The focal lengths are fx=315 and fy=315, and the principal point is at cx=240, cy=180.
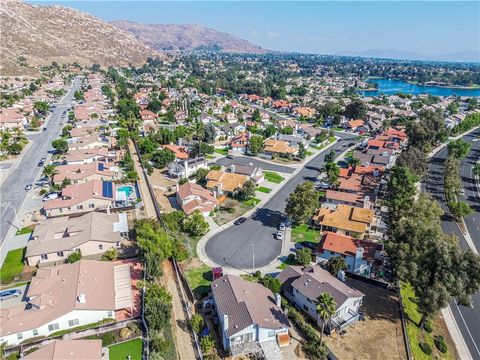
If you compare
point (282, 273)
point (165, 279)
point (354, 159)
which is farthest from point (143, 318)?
point (354, 159)

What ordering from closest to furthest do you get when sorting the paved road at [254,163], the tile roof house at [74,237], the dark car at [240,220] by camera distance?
the tile roof house at [74,237]
the dark car at [240,220]
the paved road at [254,163]

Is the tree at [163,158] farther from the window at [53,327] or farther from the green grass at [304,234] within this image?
the window at [53,327]

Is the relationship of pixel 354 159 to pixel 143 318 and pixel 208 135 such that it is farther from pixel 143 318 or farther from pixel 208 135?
pixel 143 318

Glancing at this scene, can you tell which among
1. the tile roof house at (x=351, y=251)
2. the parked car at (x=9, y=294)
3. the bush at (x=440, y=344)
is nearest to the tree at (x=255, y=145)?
the tile roof house at (x=351, y=251)

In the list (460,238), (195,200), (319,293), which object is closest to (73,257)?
(195,200)

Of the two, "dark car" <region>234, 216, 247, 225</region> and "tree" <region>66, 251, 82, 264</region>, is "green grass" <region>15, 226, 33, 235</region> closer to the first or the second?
"tree" <region>66, 251, 82, 264</region>

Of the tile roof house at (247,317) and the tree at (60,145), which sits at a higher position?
the tree at (60,145)
